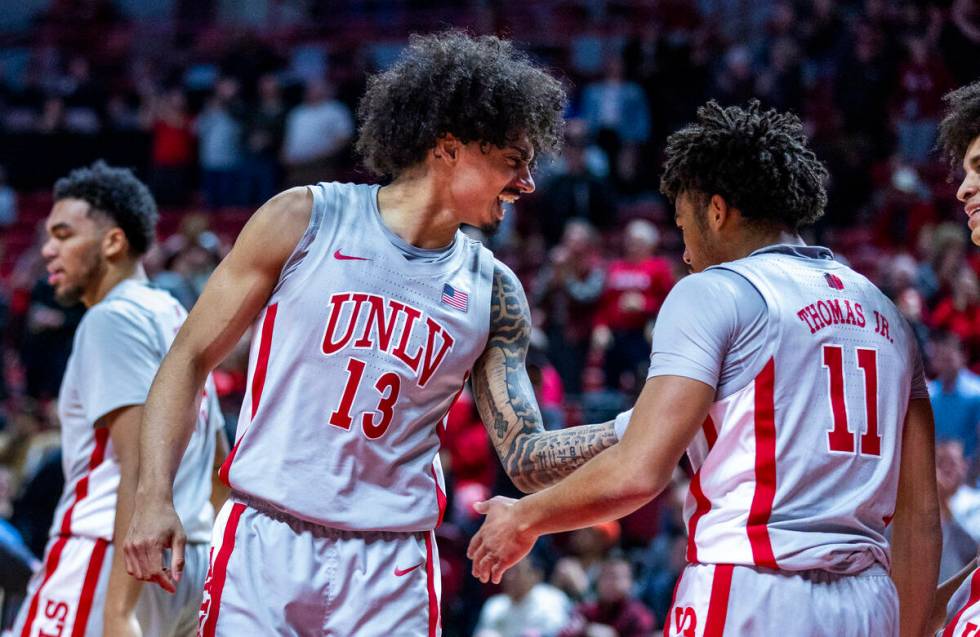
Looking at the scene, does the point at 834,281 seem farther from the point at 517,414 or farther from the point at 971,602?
the point at 517,414

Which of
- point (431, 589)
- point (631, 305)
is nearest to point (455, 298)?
point (431, 589)

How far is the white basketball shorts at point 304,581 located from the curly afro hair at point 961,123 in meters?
1.98

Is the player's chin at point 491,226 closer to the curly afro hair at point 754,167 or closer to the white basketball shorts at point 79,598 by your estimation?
the curly afro hair at point 754,167

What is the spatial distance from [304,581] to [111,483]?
1.38 metres

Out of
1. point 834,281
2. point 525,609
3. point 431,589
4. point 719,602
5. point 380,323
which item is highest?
point 834,281

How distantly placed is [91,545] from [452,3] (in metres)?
13.9

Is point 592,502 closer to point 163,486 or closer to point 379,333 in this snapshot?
point 379,333

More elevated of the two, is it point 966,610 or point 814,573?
point 814,573

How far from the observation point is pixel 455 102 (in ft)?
13.4

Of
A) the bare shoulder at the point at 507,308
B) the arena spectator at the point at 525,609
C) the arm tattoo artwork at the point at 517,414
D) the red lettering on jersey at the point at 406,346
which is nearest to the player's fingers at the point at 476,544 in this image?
the arm tattoo artwork at the point at 517,414

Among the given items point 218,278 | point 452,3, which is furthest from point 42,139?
point 218,278

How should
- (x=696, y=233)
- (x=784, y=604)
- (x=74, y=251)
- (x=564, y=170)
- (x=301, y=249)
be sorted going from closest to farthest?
(x=784, y=604) → (x=696, y=233) → (x=301, y=249) → (x=74, y=251) → (x=564, y=170)

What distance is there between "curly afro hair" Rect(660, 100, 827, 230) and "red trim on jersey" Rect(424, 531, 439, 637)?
1.28 metres

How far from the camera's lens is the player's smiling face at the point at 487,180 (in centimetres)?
407
